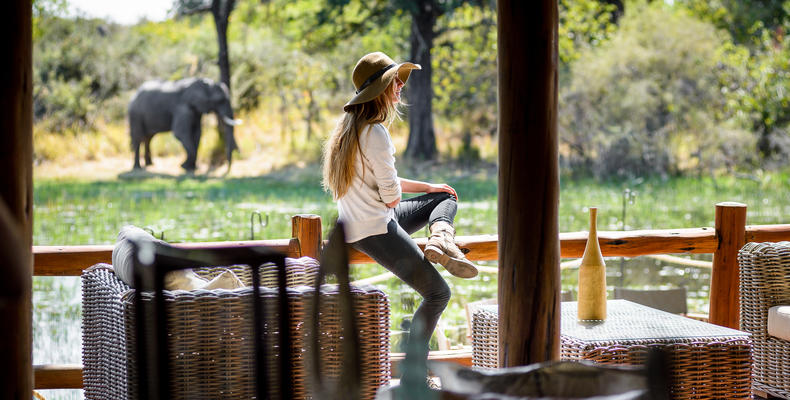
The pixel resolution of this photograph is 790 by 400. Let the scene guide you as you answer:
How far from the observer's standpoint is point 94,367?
3.09m

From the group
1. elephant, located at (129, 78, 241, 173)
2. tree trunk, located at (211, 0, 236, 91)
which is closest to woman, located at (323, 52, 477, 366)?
elephant, located at (129, 78, 241, 173)

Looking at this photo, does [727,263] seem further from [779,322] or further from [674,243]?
[779,322]

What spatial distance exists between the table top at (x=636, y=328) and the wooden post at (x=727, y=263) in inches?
37.0

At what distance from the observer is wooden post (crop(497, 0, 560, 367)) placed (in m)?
2.56

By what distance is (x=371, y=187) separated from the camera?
3061 millimetres

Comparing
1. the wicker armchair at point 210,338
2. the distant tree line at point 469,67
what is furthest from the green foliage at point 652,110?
the wicker armchair at point 210,338

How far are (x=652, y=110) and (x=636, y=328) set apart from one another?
1588cm

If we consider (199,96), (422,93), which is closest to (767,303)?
(422,93)

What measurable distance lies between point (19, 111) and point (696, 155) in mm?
16966

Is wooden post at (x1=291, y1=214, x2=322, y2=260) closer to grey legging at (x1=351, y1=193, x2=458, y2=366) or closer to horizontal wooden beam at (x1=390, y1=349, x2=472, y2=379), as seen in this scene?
horizontal wooden beam at (x1=390, y1=349, x2=472, y2=379)

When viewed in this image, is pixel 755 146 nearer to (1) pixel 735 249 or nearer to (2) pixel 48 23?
(1) pixel 735 249

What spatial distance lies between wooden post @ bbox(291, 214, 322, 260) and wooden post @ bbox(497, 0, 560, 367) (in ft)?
4.49

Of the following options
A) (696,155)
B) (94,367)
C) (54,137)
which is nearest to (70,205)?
(54,137)

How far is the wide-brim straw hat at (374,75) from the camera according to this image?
3037 millimetres
